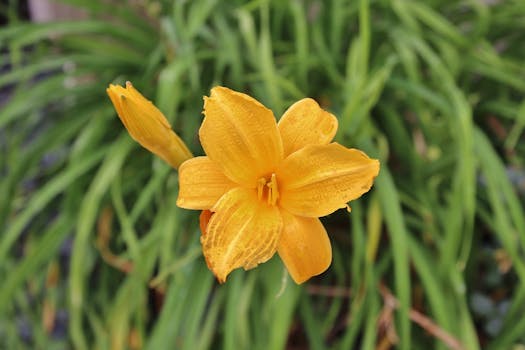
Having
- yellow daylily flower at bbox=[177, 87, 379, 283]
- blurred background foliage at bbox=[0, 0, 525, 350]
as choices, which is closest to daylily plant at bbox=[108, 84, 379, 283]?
yellow daylily flower at bbox=[177, 87, 379, 283]

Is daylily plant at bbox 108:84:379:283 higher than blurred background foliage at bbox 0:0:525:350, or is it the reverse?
daylily plant at bbox 108:84:379:283

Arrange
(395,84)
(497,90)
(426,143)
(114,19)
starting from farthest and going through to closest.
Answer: (114,19) → (497,90) → (426,143) → (395,84)

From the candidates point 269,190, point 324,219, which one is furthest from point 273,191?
point 324,219

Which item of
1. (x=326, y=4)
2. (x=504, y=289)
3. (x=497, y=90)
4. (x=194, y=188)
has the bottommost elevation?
(x=504, y=289)

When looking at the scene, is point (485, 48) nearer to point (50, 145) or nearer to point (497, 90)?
point (497, 90)

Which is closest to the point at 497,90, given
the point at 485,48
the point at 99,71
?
the point at 485,48

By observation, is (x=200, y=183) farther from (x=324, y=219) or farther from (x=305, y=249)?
(x=324, y=219)

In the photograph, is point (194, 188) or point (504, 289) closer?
point (194, 188)

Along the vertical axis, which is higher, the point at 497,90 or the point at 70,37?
the point at 70,37

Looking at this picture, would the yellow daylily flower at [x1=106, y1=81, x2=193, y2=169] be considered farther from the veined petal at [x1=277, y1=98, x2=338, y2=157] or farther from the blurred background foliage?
the blurred background foliage
